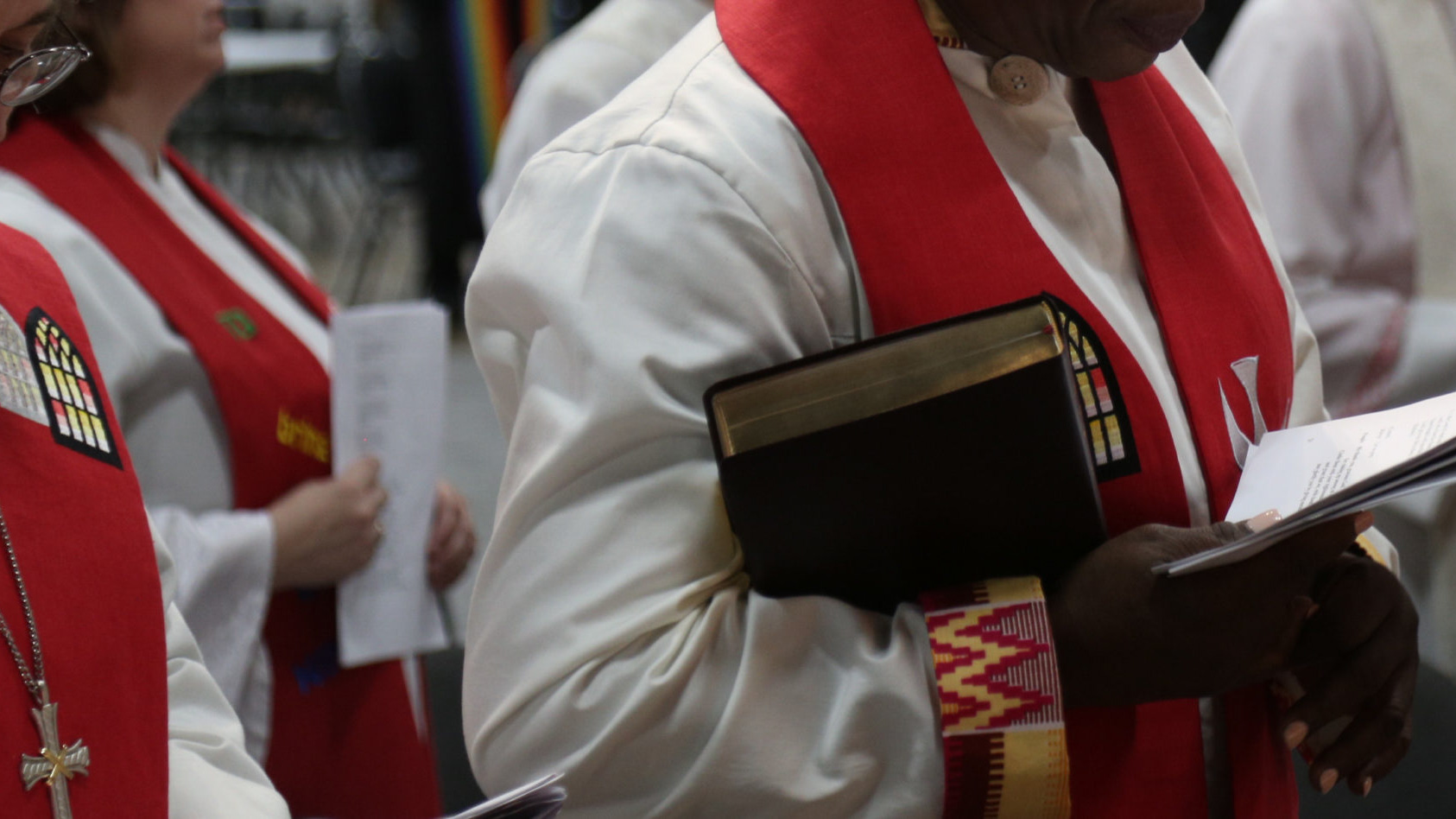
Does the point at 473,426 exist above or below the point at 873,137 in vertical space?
below

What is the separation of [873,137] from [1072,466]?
0.30 meters

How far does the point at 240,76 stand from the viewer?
938cm

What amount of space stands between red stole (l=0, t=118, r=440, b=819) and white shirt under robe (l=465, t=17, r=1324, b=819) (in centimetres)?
100

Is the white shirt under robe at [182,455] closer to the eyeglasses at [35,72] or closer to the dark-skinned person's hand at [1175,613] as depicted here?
the eyeglasses at [35,72]

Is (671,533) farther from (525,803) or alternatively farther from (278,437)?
(278,437)

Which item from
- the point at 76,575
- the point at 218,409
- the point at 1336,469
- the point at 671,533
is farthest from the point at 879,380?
the point at 218,409

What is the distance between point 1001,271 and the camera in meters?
1.16

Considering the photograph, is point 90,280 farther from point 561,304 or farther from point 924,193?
point 924,193

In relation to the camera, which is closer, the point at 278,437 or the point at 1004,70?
the point at 1004,70

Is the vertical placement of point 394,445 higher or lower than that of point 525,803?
lower

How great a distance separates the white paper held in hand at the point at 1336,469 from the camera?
A: 2.99 ft

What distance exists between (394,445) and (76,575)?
1.19 meters

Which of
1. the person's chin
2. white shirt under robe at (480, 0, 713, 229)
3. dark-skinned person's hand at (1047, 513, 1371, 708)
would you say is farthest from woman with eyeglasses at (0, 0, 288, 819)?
white shirt under robe at (480, 0, 713, 229)

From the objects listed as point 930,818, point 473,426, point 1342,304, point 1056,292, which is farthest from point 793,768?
point 473,426
